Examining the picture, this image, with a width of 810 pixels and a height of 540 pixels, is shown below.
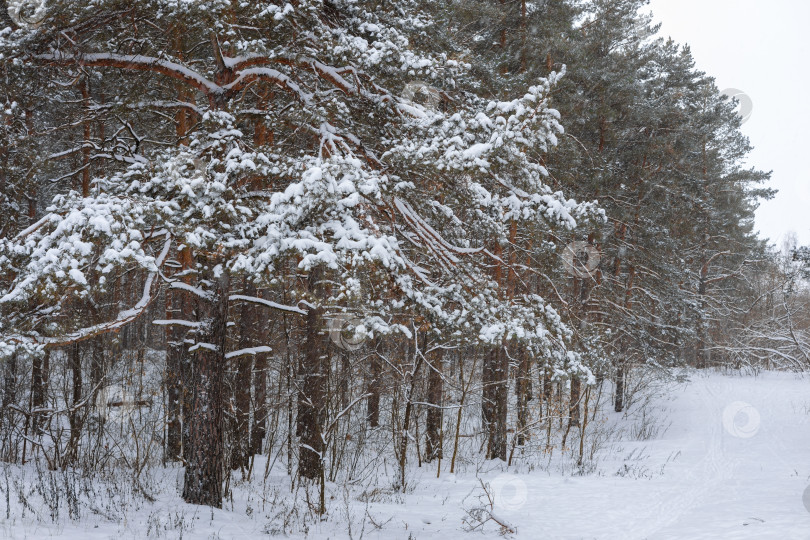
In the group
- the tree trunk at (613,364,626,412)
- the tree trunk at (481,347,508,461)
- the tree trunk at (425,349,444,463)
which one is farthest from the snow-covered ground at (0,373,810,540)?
the tree trunk at (613,364,626,412)

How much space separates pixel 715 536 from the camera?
6.95 m

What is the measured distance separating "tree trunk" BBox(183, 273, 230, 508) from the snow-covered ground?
0.92 feet

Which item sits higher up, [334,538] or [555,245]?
[555,245]

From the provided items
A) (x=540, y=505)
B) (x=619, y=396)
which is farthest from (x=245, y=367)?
(x=619, y=396)

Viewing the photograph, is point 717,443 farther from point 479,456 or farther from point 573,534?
point 573,534

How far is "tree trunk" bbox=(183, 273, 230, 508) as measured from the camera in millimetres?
6754

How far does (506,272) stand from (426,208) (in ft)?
22.2

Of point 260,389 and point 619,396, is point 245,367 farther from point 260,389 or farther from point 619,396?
point 619,396

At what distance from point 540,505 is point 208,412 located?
573 cm

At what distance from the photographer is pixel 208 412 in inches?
266

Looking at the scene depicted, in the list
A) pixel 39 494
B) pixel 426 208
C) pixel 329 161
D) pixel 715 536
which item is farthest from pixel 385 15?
pixel 715 536

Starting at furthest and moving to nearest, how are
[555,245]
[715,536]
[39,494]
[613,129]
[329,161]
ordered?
[613,129] < [555,245] < [715,536] < [39,494] < [329,161]

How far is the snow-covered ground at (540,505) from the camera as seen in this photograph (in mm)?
6117

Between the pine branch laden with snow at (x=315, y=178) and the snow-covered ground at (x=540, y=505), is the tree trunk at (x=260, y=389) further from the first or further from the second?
the pine branch laden with snow at (x=315, y=178)
